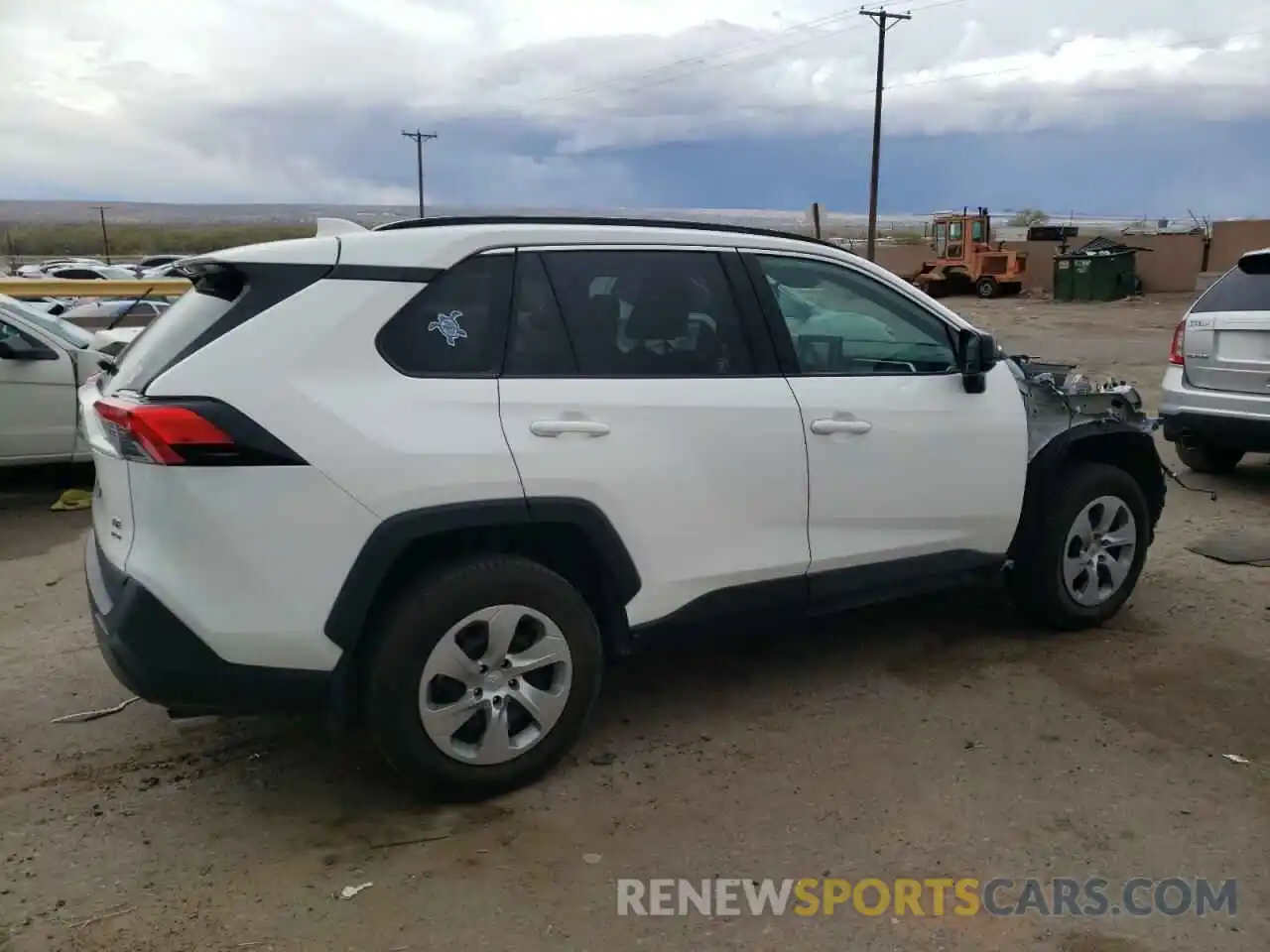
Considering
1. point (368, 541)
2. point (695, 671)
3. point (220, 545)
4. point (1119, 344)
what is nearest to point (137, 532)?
point (220, 545)

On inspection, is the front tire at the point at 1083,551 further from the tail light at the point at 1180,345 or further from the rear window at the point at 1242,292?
the tail light at the point at 1180,345

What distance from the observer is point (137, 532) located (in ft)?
10.2

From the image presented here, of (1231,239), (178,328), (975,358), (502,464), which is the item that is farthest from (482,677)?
(1231,239)

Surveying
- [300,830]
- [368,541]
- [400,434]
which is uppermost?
[400,434]

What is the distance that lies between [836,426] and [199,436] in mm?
2138

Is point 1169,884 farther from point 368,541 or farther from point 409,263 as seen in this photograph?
point 409,263

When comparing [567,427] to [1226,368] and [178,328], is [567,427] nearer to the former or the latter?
[178,328]

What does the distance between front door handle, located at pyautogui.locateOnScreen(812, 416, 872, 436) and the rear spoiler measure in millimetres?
1670

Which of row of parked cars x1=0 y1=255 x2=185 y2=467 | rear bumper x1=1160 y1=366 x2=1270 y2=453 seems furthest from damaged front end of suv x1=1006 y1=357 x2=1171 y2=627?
row of parked cars x1=0 y1=255 x2=185 y2=467

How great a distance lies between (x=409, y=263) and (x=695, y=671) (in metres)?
2.15

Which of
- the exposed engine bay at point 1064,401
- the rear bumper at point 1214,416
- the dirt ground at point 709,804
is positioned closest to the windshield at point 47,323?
the dirt ground at point 709,804

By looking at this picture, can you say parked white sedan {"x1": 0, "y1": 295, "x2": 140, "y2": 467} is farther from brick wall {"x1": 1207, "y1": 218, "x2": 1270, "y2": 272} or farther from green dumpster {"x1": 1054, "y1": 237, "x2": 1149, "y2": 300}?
brick wall {"x1": 1207, "y1": 218, "x2": 1270, "y2": 272}

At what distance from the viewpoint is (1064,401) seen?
4781 millimetres

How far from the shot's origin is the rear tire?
323 inches
